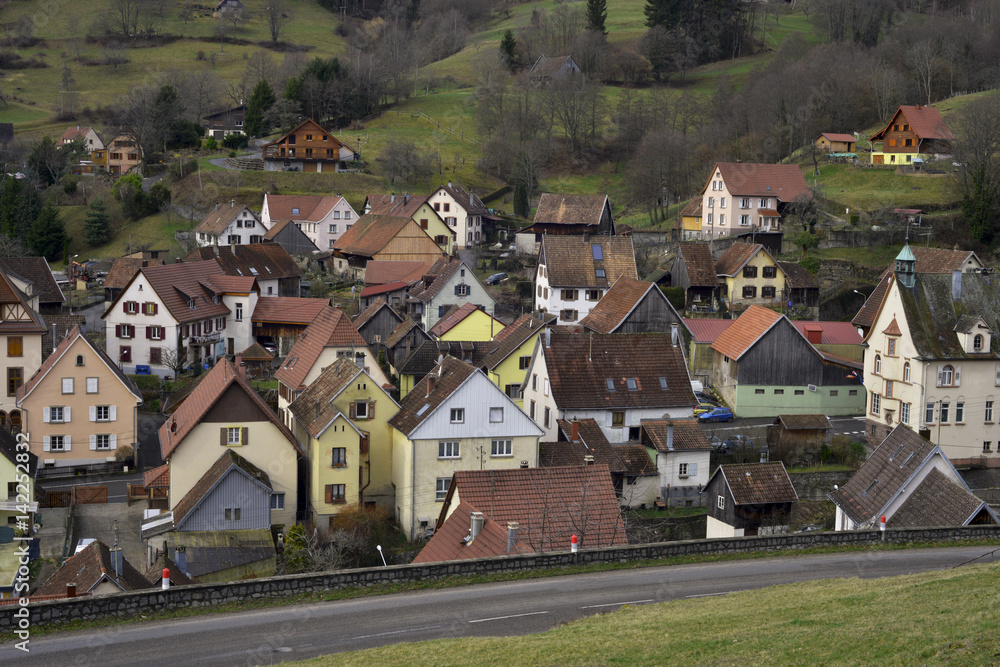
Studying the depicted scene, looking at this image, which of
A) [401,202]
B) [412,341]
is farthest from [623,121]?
[412,341]

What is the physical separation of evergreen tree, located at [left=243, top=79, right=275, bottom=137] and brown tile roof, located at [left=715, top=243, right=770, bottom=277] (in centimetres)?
6533

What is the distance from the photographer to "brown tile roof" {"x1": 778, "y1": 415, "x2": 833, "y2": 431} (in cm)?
4456

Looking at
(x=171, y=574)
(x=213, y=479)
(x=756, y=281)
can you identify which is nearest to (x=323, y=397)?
(x=213, y=479)

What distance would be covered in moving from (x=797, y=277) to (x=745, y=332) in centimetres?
1548

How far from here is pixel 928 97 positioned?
323 feet

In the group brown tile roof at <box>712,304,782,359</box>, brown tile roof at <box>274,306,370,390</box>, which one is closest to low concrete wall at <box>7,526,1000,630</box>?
brown tile roof at <box>712,304,782,359</box>

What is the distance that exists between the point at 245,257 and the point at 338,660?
182 ft

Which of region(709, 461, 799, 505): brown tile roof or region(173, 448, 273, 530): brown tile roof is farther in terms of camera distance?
region(709, 461, 799, 505): brown tile roof

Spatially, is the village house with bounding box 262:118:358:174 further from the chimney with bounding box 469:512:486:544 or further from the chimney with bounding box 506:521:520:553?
the chimney with bounding box 506:521:520:553

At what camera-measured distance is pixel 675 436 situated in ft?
138

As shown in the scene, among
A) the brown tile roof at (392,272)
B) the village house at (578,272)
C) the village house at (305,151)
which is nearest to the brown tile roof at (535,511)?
the village house at (578,272)

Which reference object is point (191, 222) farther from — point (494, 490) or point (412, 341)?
point (494, 490)

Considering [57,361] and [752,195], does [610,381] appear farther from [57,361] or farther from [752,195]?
[752,195]

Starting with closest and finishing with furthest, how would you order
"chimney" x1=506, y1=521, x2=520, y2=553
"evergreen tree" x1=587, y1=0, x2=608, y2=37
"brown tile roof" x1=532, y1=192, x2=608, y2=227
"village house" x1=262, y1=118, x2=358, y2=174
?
"chimney" x1=506, y1=521, x2=520, y2=553, "brown tile roof" x1=532, y1=192, x2=608, y2=227, "village house" x1=262, y1=118, x2=358, y2=174, "evergreen tree" x1=587, y1=0, x2=608, y2=37
